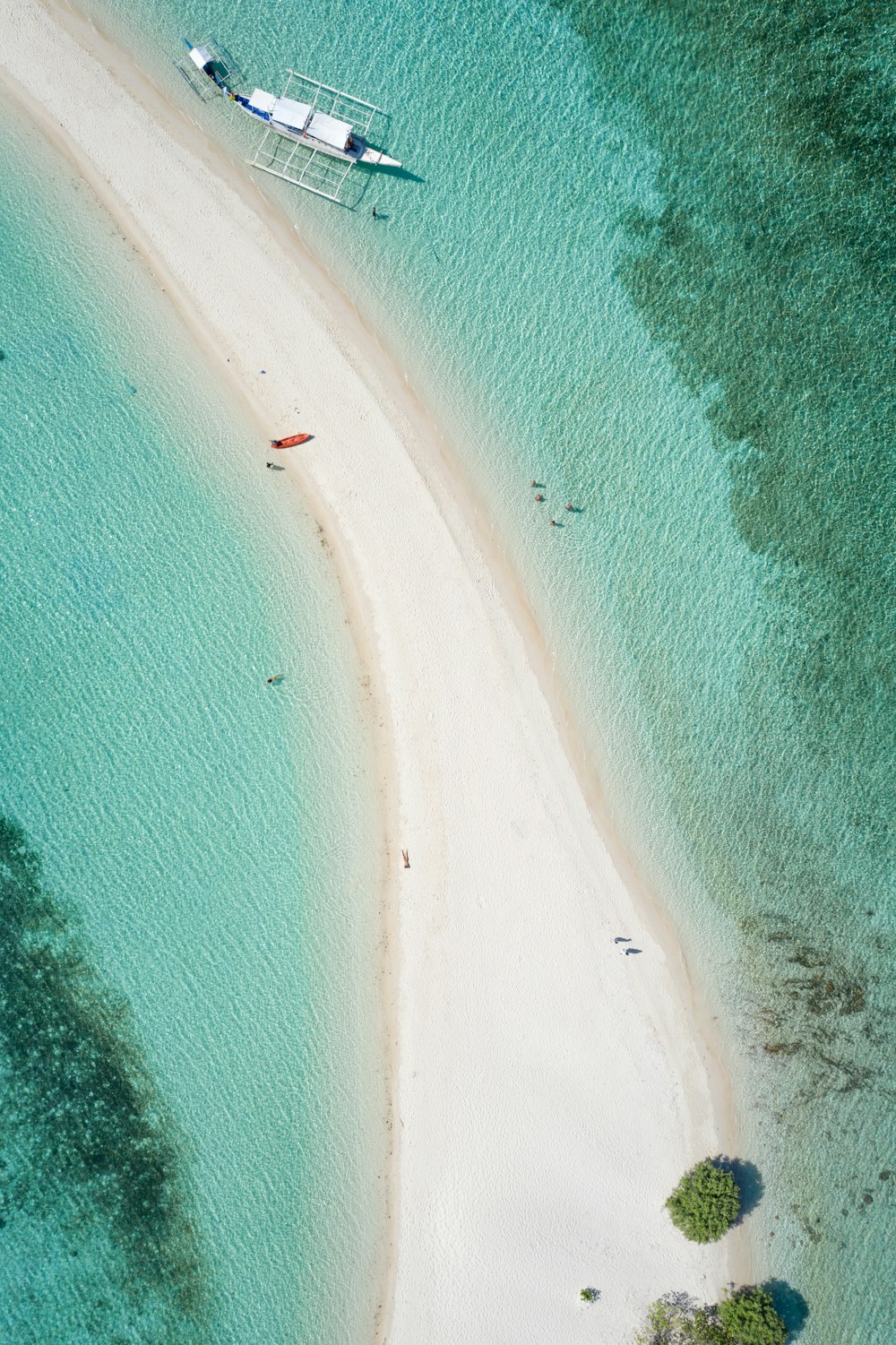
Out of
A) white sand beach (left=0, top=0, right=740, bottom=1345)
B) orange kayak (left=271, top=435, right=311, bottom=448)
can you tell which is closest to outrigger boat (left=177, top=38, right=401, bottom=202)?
white sand beach (left=0, top=0, right=740, bottom=1345)

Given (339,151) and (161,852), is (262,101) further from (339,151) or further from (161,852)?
(161,852)

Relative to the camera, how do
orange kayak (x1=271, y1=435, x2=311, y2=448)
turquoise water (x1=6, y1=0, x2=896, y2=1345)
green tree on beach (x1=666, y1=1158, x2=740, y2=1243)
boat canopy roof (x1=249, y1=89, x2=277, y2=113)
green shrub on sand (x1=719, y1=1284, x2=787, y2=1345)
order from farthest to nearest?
1. turquoise water (x1=6, y1=0, x2=896, y2=1345)
2. orange kayak (x1=271, y1=435, x2=311, y2=448)
3. boat canopy roof (x1=249, y1=89, x2=277, y2=113)
4. green tree on beach (x1=666, y1=1158, x2=740, y2=1243)
5. green shrub on sand (x1=719, y1=1284, x2=787, y2=1345)

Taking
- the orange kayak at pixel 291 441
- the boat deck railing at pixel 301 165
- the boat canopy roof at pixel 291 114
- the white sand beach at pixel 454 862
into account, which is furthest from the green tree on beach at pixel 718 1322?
the boat canopy roof at pixel 291 114

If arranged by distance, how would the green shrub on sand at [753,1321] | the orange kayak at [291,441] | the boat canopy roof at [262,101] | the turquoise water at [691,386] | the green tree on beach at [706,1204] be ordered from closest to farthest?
1. the green shrub on sand at [753,1321]
2. the green tree on beach at [706,1204]
3. the boat canopy roof at [262,101]
4. the orange kayak at [291,441]
5. the turquoise water at [691,386]

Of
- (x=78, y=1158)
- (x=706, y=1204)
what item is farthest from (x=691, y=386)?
(x=78, y=1158)

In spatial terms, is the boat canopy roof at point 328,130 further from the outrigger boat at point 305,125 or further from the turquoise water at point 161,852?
the turquoise water at point 161,852

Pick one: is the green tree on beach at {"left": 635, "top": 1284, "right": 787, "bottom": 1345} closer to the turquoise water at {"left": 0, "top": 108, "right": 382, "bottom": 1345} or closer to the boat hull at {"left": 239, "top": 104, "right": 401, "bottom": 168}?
the turquoise water at {"left": 0, "top": 108, "right": 382, "bottom": 1345}
